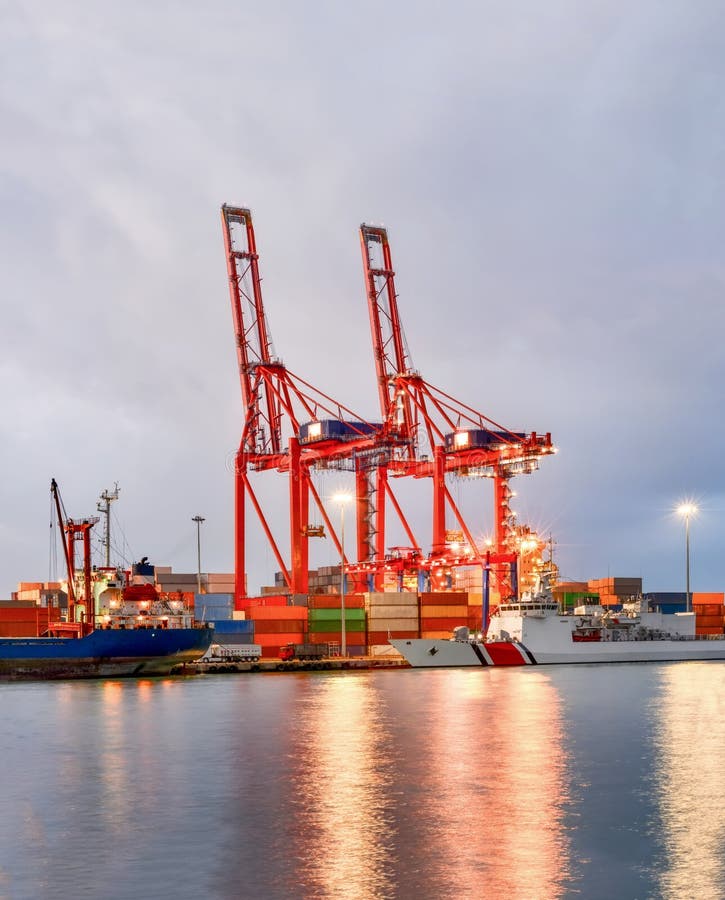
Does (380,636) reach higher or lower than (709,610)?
lower

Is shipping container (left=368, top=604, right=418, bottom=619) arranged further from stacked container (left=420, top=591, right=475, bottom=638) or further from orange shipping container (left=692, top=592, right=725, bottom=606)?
orange shipping container (left=692, top=592, right=725, bottom=606)

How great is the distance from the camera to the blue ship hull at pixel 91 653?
78.6 meters

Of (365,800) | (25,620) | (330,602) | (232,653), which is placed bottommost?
(232,653)

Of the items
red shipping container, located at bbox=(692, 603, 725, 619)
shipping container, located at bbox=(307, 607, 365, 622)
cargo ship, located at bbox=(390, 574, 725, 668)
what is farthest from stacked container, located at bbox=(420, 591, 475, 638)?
red shipping container, located at bbox=(692, 603, 725, 619)

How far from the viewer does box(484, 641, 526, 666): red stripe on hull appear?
91.1 m

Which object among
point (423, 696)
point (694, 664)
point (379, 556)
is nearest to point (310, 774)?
point (423, 696)

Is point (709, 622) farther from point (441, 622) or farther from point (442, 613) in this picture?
point (441, 622)

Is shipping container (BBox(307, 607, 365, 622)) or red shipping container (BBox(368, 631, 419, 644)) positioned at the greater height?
shipping container (BBox(307, 607, 365, 622))

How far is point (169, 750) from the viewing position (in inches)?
A: 1529

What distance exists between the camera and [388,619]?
99625mm

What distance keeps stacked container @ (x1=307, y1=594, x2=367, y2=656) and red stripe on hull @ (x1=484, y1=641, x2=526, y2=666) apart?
42.4ft

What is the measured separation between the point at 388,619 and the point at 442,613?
5433 mm

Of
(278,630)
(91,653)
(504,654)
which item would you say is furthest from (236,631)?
(504,654)

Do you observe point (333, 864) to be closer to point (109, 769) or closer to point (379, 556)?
point (109, 769)
